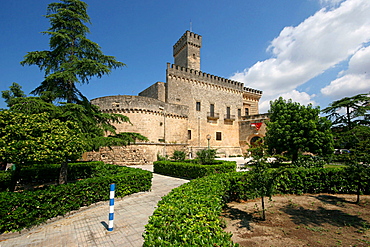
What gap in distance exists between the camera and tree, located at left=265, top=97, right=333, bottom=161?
13.2 meters

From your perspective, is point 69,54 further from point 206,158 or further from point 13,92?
point 13,92

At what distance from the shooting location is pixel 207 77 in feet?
92.6

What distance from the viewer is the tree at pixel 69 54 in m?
7.52

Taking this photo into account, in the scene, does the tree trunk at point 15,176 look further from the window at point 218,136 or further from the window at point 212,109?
the window at point 218,136

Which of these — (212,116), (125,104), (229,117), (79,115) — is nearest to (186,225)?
(79,115)

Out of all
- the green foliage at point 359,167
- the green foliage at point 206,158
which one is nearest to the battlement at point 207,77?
the green foliage at point 206,158

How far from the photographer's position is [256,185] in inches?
209

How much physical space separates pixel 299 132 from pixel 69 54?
1562cm

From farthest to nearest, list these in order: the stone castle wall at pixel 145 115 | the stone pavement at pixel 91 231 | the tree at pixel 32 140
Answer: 1. the stone castle wall at pixel 145 115
2. the tree at pixel 32 140
3. the stone pavement at pixel 91 231

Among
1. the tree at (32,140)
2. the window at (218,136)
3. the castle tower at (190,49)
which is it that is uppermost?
the castle tower at (190,49)

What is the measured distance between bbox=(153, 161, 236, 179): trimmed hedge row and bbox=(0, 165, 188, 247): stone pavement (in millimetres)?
4598

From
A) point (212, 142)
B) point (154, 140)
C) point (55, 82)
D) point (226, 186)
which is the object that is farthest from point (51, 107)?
point (212, 142)

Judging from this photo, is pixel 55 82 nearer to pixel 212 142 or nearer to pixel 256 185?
pixel 256 185

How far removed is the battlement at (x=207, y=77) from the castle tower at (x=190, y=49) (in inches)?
77.0
